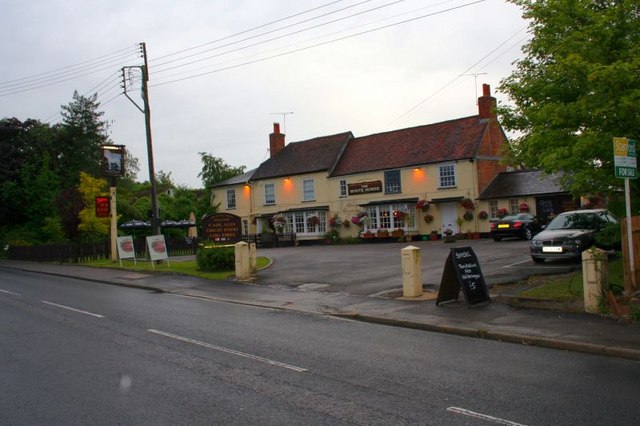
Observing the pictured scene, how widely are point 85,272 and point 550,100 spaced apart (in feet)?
70.3

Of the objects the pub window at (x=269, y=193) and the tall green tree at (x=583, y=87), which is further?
the pub window at (x=269, y=193)

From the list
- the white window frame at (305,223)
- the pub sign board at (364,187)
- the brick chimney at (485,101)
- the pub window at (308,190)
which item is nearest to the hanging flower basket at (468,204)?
the brick chimney at (485,101)

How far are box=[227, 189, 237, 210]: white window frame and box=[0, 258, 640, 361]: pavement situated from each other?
104ft

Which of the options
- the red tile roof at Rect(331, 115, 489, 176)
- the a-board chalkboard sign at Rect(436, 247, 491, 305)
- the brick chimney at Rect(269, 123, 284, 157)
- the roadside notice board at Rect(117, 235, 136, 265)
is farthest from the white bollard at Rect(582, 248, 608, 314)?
the brick chimney at Rect(269, 123, 284, 157)

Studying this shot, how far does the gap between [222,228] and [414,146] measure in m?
22.2

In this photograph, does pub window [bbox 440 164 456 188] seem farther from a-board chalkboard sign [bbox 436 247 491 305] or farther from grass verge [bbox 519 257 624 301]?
a-board chalkboard sign [bbox 436 247 491 305]

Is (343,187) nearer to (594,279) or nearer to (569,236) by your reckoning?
(569,236)

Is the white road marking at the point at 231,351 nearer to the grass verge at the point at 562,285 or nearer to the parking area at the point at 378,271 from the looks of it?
the parking area at the point at 378,271

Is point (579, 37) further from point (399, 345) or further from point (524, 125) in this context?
point (399, 345)

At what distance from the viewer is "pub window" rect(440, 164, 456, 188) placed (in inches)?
1422

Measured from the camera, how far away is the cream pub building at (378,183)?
35844mm

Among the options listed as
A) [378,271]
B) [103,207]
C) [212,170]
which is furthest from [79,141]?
[378,271]

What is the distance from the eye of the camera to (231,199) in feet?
163

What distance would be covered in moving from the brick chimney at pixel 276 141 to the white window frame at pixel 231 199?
5115 mm
